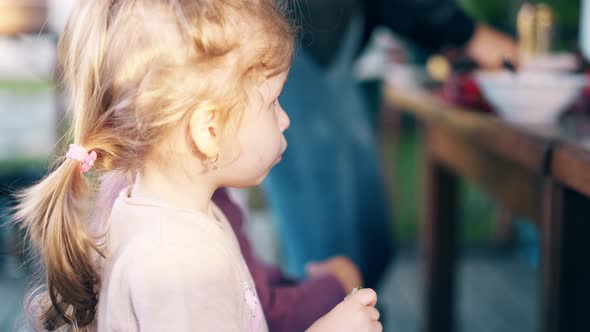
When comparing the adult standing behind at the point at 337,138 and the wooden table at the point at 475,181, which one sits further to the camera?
the adult standing behind at the point at 337,138

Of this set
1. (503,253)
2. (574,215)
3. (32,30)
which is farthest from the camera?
(503,253)

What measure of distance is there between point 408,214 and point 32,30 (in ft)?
5.42

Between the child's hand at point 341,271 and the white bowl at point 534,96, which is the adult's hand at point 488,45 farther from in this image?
the child's hand at point 341,271

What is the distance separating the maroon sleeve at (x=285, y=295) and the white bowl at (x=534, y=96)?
1.38 ft

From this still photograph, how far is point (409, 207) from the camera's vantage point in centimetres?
315

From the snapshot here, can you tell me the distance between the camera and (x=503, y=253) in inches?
123

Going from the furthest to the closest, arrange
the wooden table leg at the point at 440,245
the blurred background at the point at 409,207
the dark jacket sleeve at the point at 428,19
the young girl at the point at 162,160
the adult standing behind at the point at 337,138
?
the blurred background at the point at 409,207, the wooden table leg at the point at 440,245, the dark jacket sleeve at the point at 428,19, the adult standing behind at the point at 337,138, the young girl at the point at 162,160

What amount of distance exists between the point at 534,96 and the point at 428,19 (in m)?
0.45

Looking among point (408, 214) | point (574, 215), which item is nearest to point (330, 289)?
point (574, 215)

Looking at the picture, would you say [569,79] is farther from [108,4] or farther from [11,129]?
[11,129]

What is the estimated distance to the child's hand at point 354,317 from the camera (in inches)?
29.2

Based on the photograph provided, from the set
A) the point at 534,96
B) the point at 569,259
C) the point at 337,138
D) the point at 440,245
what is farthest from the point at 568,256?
the point at 440,245

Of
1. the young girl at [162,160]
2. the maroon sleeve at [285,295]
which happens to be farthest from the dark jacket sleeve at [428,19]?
the young girl at [162,160]

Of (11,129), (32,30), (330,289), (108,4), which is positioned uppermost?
(108,4)
